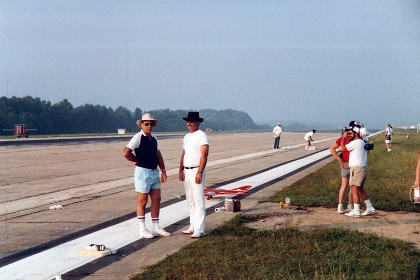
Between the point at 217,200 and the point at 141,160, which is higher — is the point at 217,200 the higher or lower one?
the lower one

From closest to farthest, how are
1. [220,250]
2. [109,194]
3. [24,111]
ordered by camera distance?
[220,250] → [109,194] → [24,111]

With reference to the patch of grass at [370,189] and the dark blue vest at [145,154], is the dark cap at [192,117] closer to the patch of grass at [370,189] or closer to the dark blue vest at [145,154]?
the dark blue vest at [145,154]

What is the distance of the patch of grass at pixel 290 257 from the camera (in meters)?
5.83

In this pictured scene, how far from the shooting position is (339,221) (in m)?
9.18

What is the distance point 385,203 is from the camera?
35.8 feet

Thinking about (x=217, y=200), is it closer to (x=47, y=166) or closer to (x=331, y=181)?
(x=331, y=181)

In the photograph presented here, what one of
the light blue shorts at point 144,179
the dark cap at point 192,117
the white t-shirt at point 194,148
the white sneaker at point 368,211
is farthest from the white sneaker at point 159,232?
the white sneaker at point 368,211

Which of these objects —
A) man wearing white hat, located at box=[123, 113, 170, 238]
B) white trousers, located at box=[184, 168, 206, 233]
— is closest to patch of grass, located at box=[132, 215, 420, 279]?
white trousers, located at box=[184, 168, 206, 233]

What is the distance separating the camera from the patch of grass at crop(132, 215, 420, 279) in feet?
19.1

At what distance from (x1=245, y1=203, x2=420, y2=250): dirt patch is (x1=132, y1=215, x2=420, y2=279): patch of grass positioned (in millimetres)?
603

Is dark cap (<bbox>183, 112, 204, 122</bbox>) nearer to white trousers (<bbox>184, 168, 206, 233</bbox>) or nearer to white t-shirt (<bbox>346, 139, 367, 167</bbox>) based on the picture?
white trousers (<bbox>184, 168, 206, 233</bbox>)

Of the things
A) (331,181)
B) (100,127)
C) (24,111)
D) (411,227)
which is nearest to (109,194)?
(331,181)

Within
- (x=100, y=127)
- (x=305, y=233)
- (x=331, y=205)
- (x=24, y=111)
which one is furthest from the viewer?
(x=100, y=127)

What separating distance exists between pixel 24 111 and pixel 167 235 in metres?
80.5
